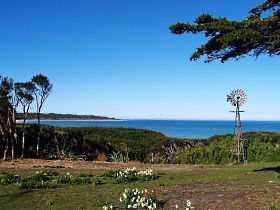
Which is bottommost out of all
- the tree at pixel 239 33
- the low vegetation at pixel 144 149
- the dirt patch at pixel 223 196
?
the low vegetation at pixel 144 149

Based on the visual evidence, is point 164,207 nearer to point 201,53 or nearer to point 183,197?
point 183,197

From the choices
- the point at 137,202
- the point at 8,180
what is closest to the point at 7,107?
the point at 8,180

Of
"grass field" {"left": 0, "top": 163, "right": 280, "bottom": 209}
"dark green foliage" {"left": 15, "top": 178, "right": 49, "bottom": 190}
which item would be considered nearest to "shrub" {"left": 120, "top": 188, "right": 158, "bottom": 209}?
"grass field" {"left": 0, "top": 163, "right": 280, "bottom": 209}

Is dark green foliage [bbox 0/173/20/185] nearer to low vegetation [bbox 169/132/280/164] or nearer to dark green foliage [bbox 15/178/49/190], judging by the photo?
dark green foliage [bbox 15/178/49/190]

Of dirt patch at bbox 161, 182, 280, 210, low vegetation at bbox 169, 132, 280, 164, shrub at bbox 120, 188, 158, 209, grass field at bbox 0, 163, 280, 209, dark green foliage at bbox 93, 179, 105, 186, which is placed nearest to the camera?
shrub at bbox 120, 188, 158, 209

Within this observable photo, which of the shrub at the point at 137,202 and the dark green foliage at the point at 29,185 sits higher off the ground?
the shrub at the point at 137,202

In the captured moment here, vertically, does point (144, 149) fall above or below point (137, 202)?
below

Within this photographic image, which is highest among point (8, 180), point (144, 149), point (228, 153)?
point (8, 180)

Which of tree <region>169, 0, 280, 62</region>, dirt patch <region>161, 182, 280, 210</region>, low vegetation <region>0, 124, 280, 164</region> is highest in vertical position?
tree <region>169, 0, 280, 62</region>

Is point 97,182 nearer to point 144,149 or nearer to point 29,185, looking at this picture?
point 29,185

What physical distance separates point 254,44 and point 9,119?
20010 mm

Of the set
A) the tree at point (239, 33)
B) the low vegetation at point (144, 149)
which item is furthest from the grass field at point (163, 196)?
the low vegetation at point (144, 149)

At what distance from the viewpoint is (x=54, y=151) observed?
89.4 ft

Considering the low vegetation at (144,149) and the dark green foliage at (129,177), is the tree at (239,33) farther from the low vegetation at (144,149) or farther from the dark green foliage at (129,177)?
the low vegetation at (144,149)
